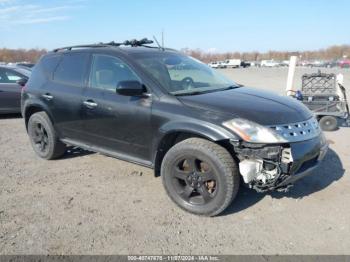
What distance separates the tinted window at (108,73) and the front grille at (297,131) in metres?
1.83

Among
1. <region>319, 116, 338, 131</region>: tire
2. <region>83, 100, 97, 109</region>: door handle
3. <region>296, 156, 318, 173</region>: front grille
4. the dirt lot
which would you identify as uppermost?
<region>83, 100, 97, 109</region>: door handle

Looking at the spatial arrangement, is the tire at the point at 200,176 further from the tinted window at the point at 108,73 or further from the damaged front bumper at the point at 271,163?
the tinted window at the point at 108,73

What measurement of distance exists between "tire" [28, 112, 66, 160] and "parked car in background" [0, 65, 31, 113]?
425cm

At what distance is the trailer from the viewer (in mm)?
8430

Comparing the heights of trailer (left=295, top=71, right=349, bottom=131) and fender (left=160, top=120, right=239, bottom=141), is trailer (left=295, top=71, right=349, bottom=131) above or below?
below

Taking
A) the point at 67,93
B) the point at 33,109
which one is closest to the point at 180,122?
the point at 67,93

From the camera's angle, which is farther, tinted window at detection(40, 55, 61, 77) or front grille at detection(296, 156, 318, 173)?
tinted window at detection(40, 55, 61, 77)

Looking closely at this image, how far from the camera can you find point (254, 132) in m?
3.67

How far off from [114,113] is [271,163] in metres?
Answer: 2.07

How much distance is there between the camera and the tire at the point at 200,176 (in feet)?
12.4

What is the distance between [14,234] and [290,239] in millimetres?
2711

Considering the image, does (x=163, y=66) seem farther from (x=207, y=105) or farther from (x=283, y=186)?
(x=283, y=186)

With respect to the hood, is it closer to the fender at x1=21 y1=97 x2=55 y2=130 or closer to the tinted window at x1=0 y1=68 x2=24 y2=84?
the fender at x1=21 y1=97 x2=55 y2=130

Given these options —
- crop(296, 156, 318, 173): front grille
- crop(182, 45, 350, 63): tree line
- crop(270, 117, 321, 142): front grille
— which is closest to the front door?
crop(270, 117, 321, 142): front grille
